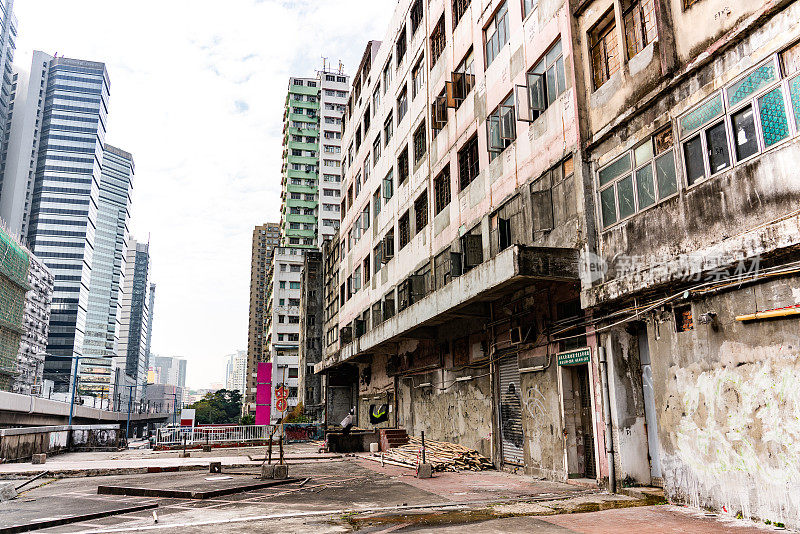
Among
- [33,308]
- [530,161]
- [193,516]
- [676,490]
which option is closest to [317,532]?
A: [193,516]

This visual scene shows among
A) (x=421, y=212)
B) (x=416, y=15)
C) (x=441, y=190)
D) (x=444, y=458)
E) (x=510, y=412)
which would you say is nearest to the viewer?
(x=510, y=412)

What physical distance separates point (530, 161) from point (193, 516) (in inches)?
457

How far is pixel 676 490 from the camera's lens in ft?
31.6

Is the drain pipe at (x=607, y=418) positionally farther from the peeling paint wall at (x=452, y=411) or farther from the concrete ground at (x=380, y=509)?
the peeling paint wall at (x=452, y=411)

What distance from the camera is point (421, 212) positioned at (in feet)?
83.3

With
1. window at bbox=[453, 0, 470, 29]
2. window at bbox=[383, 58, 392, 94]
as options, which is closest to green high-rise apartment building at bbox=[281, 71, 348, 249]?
window at bbox=[383, 58, 392, 94]

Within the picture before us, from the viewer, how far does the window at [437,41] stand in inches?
955

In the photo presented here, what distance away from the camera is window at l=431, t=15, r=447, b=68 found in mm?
24250

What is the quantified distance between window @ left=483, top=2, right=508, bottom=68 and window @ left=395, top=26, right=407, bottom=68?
36.5 ft

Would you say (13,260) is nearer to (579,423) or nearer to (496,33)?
(496,33)

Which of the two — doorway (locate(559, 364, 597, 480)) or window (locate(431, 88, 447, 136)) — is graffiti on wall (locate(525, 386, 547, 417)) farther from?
window (locate(431, 88, 447, 136))

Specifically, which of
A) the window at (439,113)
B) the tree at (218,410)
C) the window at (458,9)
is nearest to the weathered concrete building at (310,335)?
the window at (439,113)

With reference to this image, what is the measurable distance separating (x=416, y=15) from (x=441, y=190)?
34.8 ft

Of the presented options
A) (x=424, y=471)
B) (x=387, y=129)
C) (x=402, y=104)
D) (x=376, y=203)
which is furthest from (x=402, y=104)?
(x=424, y=471)
